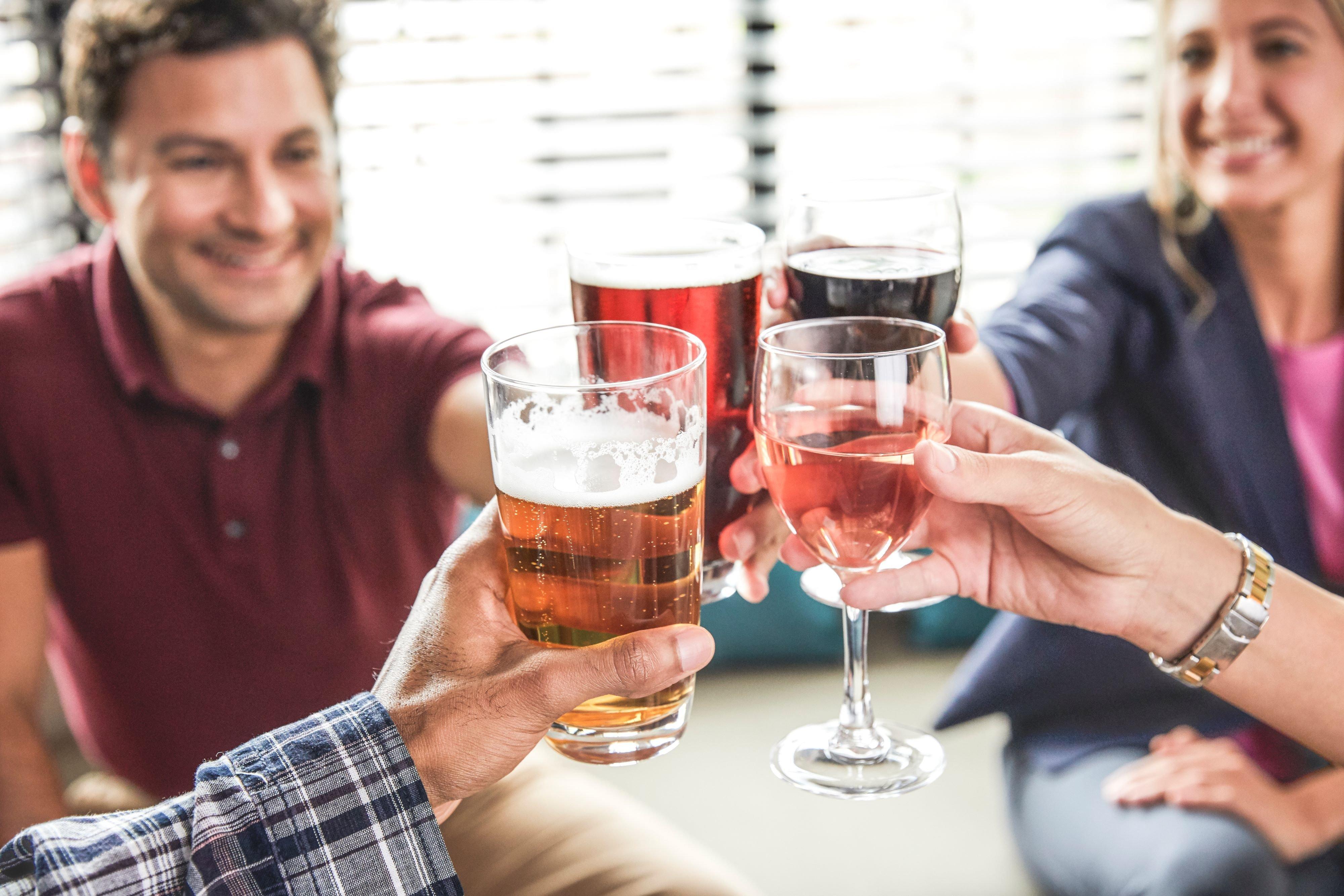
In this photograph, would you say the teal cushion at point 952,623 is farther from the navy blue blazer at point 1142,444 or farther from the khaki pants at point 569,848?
the khaki pants at point 569,848

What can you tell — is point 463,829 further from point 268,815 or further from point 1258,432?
point 1258,432

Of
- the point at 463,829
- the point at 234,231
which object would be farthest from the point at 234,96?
the point at 463,829

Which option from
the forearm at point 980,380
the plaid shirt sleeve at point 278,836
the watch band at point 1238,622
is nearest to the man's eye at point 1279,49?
the forearm at point 980,380

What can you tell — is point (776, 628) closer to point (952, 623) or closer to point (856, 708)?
point (952, 623)

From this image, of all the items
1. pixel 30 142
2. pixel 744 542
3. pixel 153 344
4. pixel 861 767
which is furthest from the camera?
pixel 30 142

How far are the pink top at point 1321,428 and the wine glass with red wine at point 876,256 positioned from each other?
119cm

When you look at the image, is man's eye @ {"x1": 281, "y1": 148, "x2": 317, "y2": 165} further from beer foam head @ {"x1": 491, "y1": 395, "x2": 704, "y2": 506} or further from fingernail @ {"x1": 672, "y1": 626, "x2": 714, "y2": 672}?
fingernail @ {"x1": 672, "y1": 626, "x2": 714, "y2": 672}

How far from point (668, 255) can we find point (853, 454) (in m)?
0.30

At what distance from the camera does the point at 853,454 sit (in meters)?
0.94

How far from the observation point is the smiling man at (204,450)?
191cm

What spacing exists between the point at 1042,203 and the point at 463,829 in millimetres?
2736

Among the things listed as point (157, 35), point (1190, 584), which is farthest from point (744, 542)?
point (157, 35)

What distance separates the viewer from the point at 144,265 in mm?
1975

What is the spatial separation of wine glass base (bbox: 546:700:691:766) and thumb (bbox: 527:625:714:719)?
0.07m
